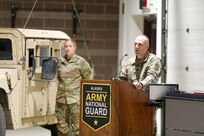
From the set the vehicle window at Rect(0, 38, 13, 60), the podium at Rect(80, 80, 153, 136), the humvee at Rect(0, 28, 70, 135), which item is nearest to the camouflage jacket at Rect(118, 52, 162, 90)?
the podium at Rect(80, 80, 153, 136)

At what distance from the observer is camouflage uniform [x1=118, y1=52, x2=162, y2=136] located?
6465 millimetres

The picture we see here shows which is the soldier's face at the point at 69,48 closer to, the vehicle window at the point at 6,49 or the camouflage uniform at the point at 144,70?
the vehicle window at the point at 6,49

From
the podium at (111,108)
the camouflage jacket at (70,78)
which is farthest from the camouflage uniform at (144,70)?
the camouflage jacket at (70,78)

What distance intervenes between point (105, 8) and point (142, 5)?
165cm

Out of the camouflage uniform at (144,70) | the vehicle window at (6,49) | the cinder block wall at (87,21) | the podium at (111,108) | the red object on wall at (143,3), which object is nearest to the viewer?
the podium at (111,108)

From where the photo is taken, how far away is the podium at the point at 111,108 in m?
5.70

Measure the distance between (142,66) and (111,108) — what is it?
112cm

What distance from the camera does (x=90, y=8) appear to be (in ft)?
36.3

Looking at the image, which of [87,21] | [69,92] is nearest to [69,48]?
[69,92]

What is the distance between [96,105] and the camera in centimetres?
578

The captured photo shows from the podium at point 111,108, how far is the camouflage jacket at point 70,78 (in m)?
2.05

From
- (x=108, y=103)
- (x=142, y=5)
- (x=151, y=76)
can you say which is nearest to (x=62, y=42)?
(x=142, y=5)

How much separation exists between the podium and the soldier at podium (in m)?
0.52

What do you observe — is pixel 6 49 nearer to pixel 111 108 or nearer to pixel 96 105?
pixel 96 105
